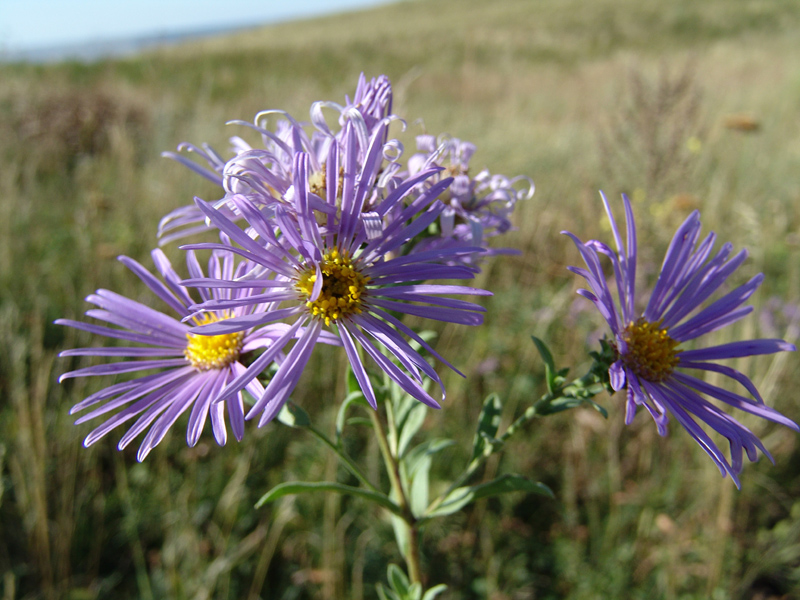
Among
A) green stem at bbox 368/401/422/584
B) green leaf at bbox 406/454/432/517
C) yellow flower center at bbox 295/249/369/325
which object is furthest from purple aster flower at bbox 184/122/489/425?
green leaf at bbox 406/454/432/517

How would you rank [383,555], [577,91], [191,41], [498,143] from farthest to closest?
[191,41] → [577,91] → [498,143] → [383,555]

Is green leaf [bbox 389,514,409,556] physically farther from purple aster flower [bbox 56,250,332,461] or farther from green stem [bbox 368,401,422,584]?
purple aster flower [bbox 56,250,332,461]

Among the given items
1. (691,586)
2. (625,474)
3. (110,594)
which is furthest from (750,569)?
(110,594)

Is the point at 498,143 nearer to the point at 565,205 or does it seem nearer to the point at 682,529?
the point at 565,205

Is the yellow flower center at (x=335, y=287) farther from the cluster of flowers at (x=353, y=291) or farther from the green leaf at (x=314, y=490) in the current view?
the green leaf at (x=314, y=490)

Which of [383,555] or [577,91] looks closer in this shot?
[383,555]

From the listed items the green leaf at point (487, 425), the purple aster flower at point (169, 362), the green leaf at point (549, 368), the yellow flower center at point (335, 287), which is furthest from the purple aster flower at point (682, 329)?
the purple aster flower at point (169, 362)

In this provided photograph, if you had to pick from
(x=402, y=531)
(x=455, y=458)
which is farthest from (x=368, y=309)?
(x=455, y=458)
